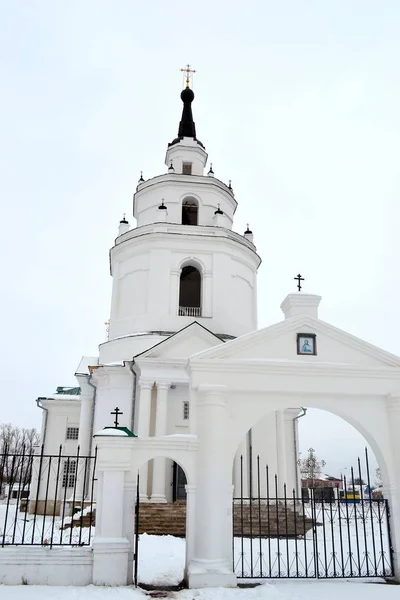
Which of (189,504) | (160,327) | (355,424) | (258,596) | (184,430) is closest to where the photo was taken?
(258,596)

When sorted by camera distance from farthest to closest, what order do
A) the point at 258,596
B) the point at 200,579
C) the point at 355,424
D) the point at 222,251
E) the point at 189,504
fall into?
the point at 222,251 → the point at 355,424 → the point at 189,504 → the point at 200,579 → the point at 258,596

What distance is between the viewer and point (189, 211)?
26578 mm

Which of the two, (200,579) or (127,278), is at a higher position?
(127,278)

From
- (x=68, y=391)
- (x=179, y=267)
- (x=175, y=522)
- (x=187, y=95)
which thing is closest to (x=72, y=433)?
(x=68, y=391)

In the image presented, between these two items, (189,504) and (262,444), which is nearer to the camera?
(189,504)

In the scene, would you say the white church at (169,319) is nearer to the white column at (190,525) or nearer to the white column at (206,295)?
the white column at (206,295)

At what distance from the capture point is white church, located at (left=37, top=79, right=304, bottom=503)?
20406mm

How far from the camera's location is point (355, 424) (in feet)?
40.8

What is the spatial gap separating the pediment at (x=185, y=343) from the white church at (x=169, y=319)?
4 cm

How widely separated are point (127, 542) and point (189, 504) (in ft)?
4.88

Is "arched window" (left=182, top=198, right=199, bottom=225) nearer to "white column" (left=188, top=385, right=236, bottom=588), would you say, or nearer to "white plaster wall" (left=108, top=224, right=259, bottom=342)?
"white plaster wall" (left=108, top=224, right=259, bottom=342)

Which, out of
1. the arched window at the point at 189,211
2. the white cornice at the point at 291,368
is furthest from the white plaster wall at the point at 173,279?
the white cornice at the point at 291,368

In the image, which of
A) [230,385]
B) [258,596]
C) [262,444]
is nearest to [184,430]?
[262,444]

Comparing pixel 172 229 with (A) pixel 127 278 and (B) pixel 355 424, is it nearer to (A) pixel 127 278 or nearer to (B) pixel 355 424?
(A) pixel 127 278
